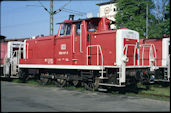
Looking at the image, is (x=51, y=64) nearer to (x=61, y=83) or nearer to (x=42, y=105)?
(x=61, y=83)

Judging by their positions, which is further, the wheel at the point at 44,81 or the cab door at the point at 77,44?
the wheel at the point at 44,81

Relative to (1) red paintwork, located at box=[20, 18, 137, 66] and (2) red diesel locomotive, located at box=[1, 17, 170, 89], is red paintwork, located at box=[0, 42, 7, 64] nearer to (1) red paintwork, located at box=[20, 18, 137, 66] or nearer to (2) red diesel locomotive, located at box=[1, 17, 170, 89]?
(1) red paintwork, located at box=[20, 18, 137, 66]

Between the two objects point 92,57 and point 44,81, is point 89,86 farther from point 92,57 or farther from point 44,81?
point 44,81

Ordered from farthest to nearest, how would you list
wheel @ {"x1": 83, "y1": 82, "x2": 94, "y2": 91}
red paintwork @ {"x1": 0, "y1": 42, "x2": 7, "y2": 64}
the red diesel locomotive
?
red paintwork @ {"x1": 0, "y1": 42, "x2": 7, "y2": 64} < wheel @ {"x1": 83, "y1": 82, "x2": 94, "y2": 91} < the red diesel locomotive

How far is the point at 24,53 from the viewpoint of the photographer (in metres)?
15.3

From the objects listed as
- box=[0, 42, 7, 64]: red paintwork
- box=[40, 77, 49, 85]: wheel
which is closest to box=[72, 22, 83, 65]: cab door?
box=[40, 77, 49, 85]: wheel

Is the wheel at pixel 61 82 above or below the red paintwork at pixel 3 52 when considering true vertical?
below

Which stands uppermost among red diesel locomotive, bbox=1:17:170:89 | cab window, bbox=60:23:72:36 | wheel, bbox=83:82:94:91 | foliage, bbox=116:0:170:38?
foliage, bbox=116:0:170:38

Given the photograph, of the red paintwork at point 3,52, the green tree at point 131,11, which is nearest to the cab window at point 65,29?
the red paintwork at point 3,52

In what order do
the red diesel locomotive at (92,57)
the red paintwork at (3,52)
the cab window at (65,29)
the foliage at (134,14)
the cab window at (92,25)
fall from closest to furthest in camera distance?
the red diesel locomotive at (92,57)
the cab window at (92,25)
the cab window at (65,29)
the red paintwork at (3,52)
the foliage at (134,14)

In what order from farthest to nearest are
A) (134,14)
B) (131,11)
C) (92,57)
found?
(134,14) < (131,11) < (92,57)

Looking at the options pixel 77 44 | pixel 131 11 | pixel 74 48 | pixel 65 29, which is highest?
pixel 131 11

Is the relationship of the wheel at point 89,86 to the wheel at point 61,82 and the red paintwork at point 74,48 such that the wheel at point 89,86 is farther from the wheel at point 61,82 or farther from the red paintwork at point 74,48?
the wheel at point 61,82

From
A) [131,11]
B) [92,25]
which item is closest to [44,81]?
[92,25]
